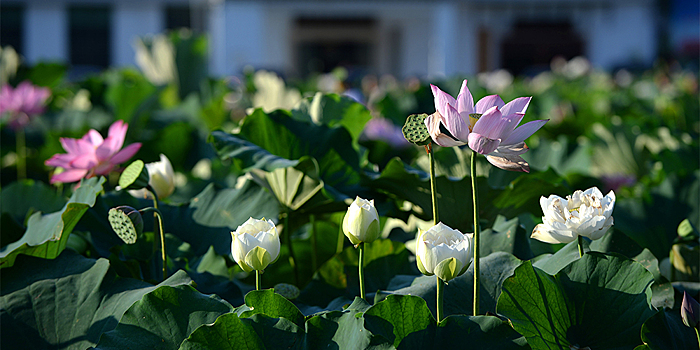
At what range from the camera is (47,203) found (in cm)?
95

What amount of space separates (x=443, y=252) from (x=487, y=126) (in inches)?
4.5

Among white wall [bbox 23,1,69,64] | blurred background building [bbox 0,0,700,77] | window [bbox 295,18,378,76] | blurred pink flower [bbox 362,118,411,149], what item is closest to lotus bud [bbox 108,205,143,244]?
blurred pink flower [bbox 362,118,411,149]

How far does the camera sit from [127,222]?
611 millimetres

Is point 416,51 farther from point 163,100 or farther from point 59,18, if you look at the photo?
point 163,100

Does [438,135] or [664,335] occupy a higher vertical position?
[438,135]

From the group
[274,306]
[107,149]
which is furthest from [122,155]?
[274,306]

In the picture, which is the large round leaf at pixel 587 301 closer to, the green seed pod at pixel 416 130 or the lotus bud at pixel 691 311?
the lotus bud at pixel 691 311

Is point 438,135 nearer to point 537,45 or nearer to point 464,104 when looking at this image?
point 464,104

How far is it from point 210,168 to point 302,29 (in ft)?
61.3

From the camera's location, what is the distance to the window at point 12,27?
1577 centimetres

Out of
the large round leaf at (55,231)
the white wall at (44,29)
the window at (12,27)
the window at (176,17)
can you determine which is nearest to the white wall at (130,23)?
the window at (176,17)

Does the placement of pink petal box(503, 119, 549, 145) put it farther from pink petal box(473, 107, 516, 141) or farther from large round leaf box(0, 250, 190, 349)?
large round leaf box(0, 250, 190, 349)

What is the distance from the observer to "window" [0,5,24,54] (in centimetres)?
1577

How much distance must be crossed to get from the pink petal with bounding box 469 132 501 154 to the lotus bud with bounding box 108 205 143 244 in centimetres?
35
